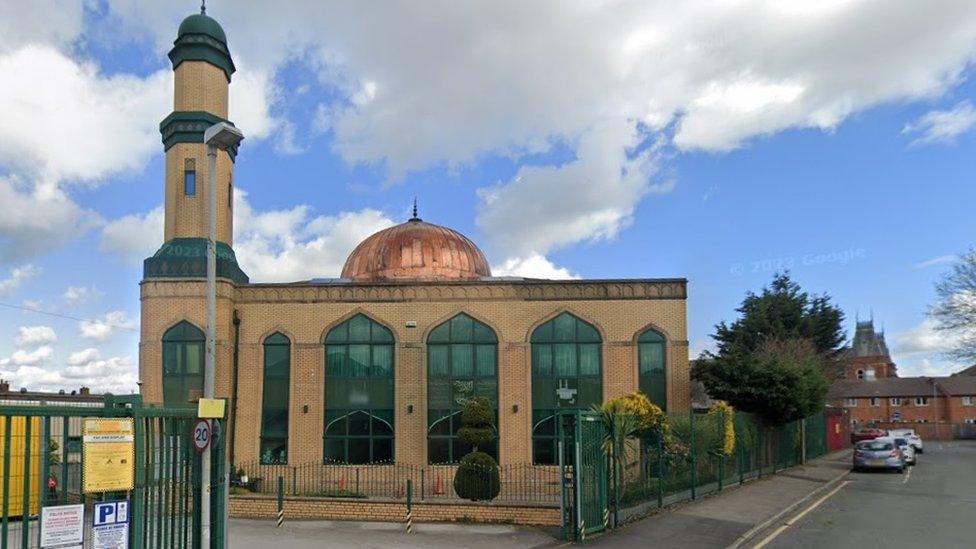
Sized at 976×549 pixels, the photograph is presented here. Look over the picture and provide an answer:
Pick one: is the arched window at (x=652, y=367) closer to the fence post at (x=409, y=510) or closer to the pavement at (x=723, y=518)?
the pavement at (x=723, y=518)

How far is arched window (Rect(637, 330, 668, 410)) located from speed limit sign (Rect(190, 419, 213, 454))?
1963 cm

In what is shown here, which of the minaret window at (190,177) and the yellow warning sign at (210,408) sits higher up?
the minaret window at (190,177)

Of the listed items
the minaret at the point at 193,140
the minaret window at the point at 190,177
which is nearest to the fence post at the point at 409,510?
the minaret at the point at 193,140

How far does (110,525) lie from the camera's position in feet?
24.9

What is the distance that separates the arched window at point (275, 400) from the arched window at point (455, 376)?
4840 mm

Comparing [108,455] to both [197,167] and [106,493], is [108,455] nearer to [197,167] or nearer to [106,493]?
[106,493]

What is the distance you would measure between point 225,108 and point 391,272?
8970 millimetres

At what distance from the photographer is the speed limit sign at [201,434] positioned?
8875 mm

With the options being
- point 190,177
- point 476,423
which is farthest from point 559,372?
point 190,177

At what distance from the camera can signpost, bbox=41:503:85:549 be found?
6996 millimetres

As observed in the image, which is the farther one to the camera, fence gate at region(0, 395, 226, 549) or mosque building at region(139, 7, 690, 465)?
mosque building at region(139, 7, 690, 465)

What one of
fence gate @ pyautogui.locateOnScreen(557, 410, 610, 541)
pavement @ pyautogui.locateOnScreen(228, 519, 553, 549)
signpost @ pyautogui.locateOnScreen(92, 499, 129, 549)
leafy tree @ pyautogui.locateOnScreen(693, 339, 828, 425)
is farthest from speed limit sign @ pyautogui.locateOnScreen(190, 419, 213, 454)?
leafy tree @ pyautogui.locateOnScreen(693, 339, 828, 425)

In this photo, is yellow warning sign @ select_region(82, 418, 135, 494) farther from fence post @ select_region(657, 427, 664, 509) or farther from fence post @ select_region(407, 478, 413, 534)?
fence post @ select_region(657, 427, 664, 509)

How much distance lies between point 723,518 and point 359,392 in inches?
546
